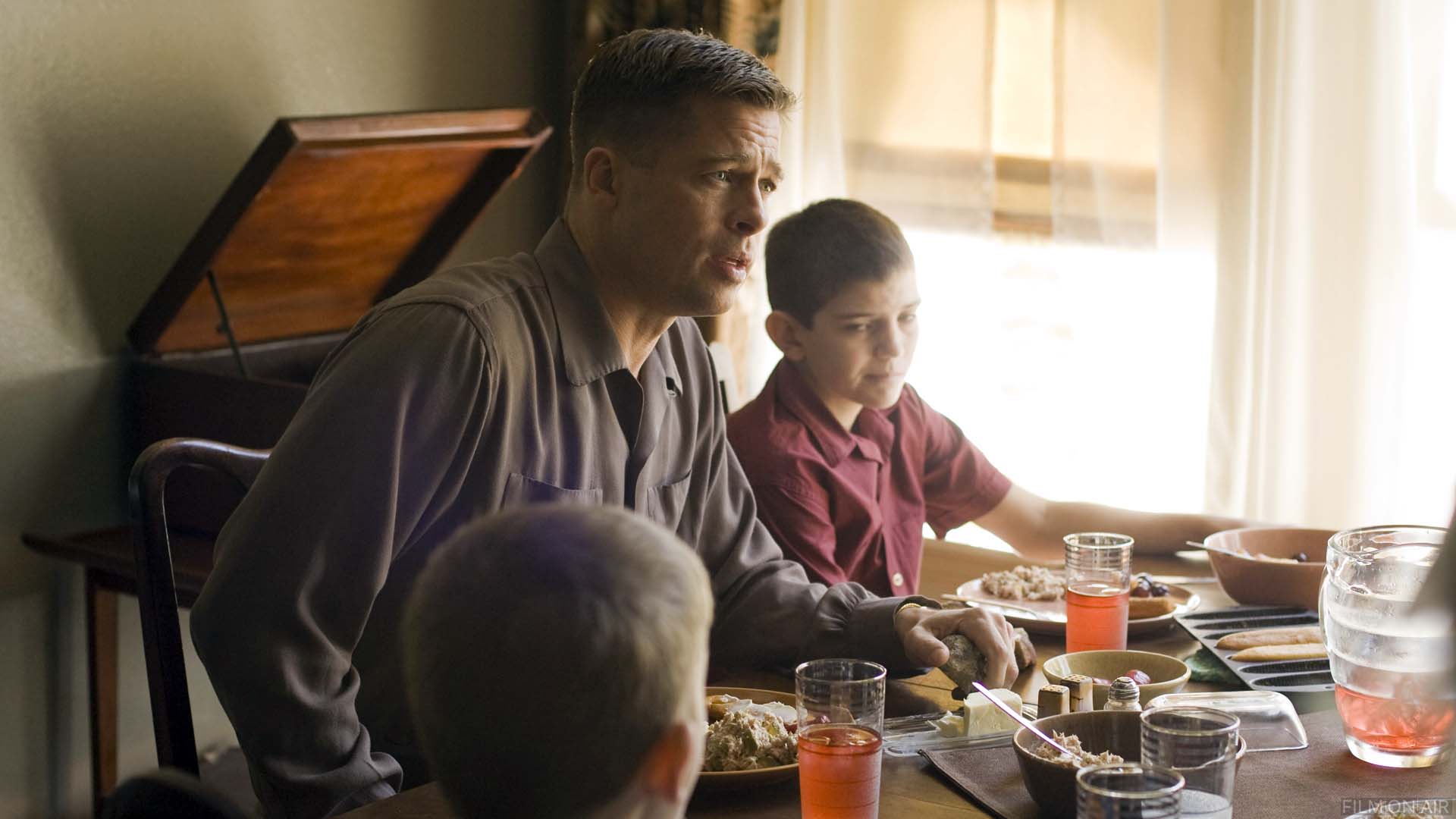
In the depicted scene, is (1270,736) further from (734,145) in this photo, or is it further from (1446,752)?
(734,145)

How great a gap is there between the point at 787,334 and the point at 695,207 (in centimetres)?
55

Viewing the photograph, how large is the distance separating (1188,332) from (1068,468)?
→ 458mm

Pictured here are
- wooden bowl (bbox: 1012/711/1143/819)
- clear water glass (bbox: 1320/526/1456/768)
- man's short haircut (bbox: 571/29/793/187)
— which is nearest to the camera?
wooden bowl (bbox: 1012/711/1143/819)

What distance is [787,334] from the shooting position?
2232 millimetres

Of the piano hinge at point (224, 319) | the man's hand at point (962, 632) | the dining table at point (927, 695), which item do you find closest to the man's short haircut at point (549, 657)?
the dining table at point (927, 695)

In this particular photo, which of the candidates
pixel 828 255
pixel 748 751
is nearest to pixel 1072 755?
pixel 748 751

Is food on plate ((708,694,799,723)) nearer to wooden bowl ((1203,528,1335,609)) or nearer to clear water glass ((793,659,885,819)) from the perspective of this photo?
clear water glass ((793,659,885,819))

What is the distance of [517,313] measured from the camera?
160 centimetres

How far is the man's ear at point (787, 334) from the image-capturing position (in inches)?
87.4

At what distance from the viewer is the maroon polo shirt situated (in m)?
2.08

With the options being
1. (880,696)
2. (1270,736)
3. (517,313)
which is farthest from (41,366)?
(1270,736)

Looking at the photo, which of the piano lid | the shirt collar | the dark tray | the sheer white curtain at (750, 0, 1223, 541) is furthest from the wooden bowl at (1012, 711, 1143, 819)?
the sheer white curtain at (750, 0, 1223, 541)

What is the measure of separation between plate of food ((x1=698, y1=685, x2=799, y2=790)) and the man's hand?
0.23 meters

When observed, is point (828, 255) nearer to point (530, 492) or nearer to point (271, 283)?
point (530, 492)
